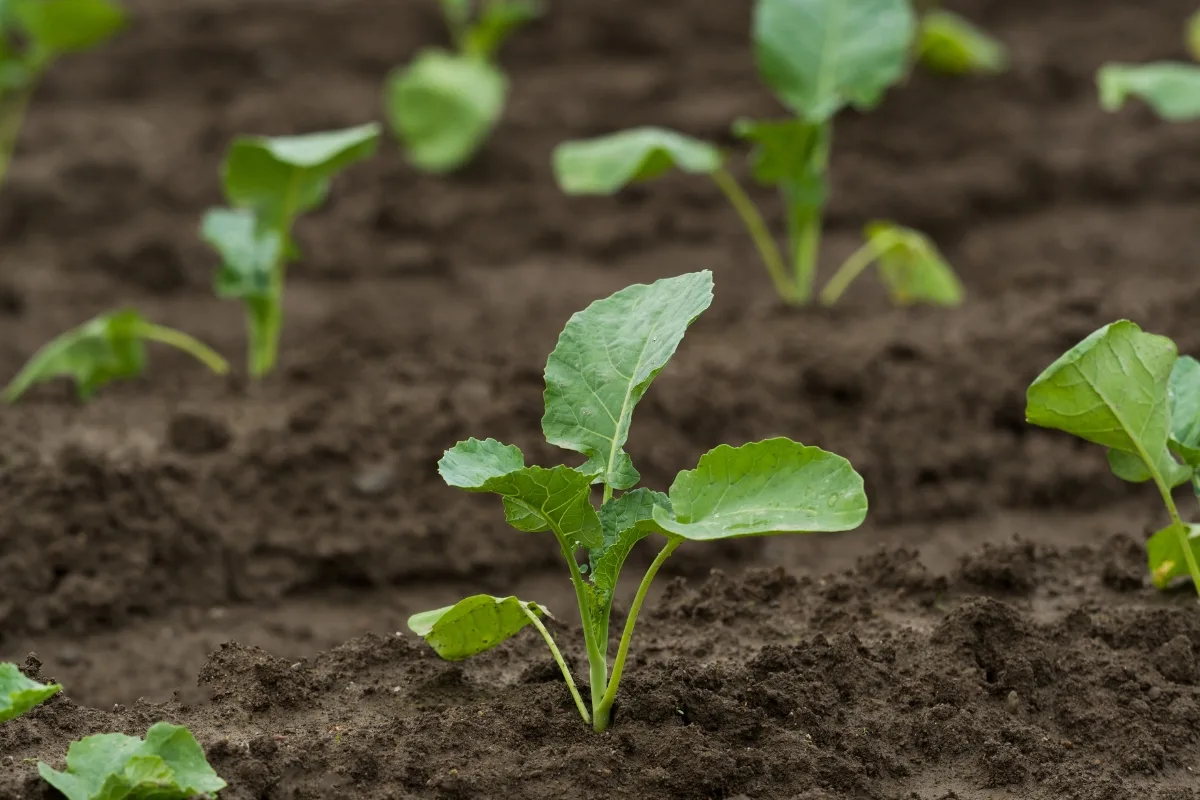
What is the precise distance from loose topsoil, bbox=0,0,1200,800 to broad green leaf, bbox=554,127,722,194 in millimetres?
401

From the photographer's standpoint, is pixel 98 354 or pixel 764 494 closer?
pixel 764 494

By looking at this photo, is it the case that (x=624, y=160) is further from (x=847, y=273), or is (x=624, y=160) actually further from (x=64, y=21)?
(x=64, y=21)

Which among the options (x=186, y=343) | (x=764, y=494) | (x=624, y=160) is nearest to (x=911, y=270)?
(x=624, y=160)

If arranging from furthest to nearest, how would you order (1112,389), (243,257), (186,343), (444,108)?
(444,108) → (186,343) → (243,257) → (1112,389)

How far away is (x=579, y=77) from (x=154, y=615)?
10.1 ft

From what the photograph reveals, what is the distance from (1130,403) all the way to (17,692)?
4.59 feet

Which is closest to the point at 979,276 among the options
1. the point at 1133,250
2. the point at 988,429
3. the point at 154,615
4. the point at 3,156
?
the point at 1133,250

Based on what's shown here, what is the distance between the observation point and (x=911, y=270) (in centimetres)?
374

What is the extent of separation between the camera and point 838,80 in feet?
12.1

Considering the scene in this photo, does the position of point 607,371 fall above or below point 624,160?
above

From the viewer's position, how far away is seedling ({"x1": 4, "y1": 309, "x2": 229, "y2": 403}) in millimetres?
3203

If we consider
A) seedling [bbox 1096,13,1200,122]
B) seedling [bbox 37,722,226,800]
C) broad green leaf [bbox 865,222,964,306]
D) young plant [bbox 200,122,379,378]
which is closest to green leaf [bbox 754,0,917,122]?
broad green leaf [bbox 865,222,964,306]

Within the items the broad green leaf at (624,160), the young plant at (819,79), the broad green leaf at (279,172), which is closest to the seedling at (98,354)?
the broad green leaf at (279,172)

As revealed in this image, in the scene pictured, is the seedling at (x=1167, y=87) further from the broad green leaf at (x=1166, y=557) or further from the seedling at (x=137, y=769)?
the seedling at (x=137, y=769)
